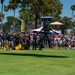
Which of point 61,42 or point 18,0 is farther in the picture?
point 18,0

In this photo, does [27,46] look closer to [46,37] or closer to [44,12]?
[46,37]

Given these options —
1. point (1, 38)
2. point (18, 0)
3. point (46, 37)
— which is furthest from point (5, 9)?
point (46, 37)

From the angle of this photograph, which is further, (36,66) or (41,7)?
(41,7)

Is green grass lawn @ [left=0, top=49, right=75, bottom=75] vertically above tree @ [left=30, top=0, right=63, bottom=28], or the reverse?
tree @ [left=30, top=0, right=63, bottom=28]

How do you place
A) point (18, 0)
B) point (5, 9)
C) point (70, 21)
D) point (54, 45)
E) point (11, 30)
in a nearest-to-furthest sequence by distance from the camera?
point (54, 45)
point (11, 30)
point (18, 0)
point (5, 9)
point (70, 21)

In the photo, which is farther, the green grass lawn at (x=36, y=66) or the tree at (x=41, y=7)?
the tree at (x=41, y=7)

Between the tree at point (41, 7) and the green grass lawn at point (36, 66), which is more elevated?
the tree at point (41, 7)

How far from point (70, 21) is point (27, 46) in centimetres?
6892

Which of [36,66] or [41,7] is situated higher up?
[41,7]

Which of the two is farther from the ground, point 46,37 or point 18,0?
point 18,0

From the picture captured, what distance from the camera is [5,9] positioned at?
179ft

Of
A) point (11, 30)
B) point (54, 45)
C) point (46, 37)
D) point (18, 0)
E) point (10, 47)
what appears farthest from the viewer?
point (18, 0)

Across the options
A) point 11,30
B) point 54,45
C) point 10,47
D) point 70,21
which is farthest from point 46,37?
point 70,21

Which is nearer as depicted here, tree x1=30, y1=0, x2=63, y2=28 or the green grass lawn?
the green grass lawn
